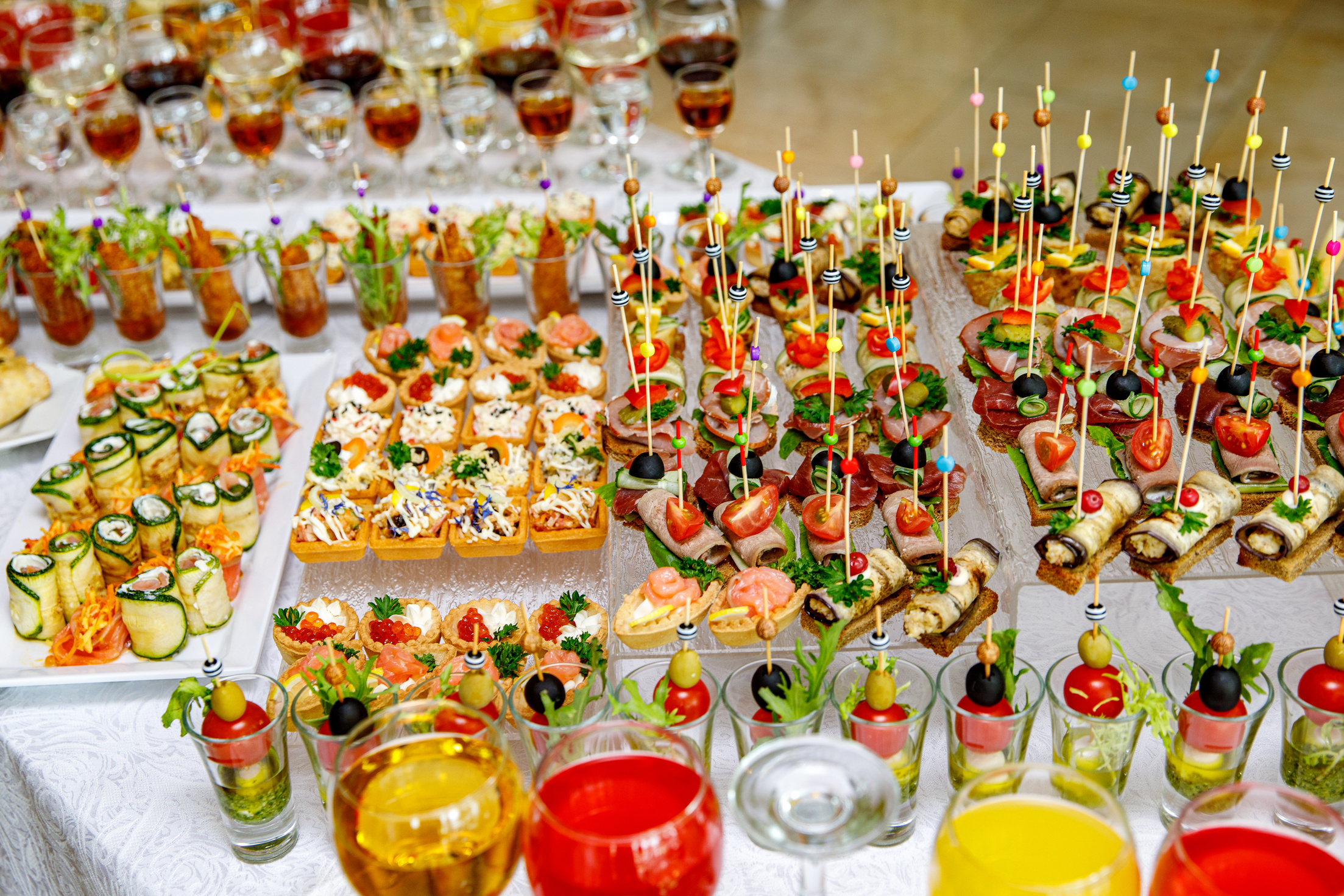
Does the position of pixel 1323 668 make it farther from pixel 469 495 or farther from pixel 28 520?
pixel 28 520

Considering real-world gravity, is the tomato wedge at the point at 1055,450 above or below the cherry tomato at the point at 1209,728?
above

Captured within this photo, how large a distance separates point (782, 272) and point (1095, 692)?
4.33 feet

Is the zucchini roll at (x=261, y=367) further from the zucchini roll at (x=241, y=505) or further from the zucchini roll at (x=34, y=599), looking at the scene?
the zucchini roll at (x=34, y=599)

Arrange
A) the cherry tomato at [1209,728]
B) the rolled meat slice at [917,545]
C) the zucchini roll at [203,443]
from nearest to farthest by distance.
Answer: the cherry tomato at [1209,728]
the rolled meat slice at [917,545]
the zucchini roll at [203,443]

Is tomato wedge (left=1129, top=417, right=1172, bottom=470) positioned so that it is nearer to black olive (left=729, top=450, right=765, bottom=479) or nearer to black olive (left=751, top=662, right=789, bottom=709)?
black olive (left=729, top=450, right=765, bottom=479)

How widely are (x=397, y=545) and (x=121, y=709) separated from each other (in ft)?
1.72

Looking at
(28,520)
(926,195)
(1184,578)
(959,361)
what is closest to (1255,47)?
(926,195)

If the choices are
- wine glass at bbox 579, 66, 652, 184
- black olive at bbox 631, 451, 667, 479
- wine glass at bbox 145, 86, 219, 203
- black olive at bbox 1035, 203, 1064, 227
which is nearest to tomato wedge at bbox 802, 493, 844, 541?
black olive at bbox 631, 451, 667, 479

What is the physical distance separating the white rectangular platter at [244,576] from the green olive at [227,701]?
0.40 meters

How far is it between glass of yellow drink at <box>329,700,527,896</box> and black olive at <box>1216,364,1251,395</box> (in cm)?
138

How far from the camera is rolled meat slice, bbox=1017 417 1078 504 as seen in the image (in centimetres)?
195

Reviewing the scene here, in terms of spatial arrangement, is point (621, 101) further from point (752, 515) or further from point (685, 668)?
point (685, 668)

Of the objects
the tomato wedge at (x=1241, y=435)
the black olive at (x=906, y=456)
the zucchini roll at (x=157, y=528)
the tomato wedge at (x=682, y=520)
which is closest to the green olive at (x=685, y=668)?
the tomato wedge at (x=682, y=520)

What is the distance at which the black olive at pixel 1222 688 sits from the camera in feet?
4.84
